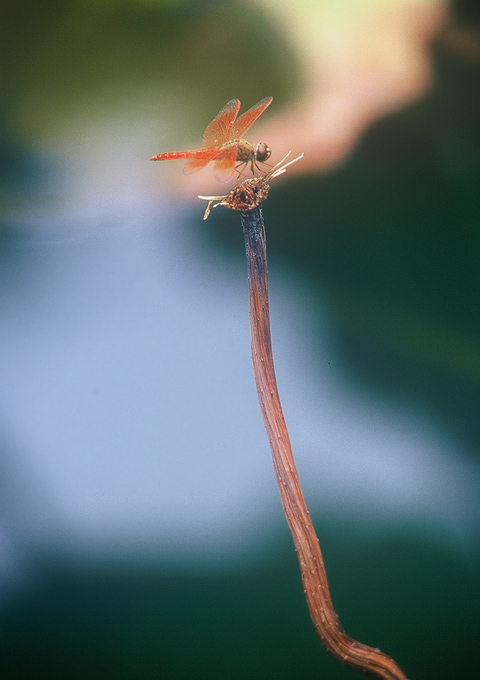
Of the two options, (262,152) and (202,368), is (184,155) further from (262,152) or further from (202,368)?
(202,368)

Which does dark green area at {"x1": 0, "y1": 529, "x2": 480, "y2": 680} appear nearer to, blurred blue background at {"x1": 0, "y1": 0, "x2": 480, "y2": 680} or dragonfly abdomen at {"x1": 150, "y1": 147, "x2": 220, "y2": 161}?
blurred blue background at {"x1": 0, "y1": 0, "x2": 480, "y2": 680}

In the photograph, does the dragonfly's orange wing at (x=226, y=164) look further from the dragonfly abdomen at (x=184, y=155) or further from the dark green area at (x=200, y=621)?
the dark green area at (x=200, y=621)

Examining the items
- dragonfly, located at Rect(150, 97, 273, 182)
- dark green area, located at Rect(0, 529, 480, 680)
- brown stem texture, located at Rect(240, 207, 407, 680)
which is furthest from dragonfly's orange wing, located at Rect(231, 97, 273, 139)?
dark green area, located at Rect(0, 529, 480, 680)

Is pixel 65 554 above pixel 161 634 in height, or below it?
above

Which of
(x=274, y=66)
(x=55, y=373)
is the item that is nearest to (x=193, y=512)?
(x=55, y=373)

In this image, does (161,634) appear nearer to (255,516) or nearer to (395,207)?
(255,516)

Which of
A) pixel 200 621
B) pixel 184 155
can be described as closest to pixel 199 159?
pixel 184 155
